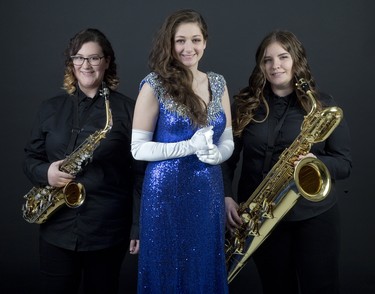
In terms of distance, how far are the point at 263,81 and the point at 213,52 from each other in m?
1.51

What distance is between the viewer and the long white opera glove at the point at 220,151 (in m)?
2.94

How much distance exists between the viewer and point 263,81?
3453mm

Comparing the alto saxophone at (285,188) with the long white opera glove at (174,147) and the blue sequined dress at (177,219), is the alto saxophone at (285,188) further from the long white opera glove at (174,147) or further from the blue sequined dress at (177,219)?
the long white opera glove at (174,147)

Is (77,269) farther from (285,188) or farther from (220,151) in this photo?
(285,188)

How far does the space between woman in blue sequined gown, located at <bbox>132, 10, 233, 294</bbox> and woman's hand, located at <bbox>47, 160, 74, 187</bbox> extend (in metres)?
0.49

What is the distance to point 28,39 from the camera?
489cm

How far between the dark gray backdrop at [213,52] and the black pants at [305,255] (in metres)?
1.39

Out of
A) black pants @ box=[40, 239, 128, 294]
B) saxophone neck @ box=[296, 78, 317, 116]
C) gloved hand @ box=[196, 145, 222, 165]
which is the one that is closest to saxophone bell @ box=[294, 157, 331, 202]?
saxophone neck @ box=[296, 78, 317, 116]

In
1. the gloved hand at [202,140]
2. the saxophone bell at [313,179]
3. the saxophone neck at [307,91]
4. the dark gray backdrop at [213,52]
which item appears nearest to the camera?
the gloved hand at [202,140]

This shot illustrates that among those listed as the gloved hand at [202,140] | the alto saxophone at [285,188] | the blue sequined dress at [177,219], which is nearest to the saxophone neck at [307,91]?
the alto saxophone at [285,188]

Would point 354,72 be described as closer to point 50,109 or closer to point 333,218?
point 333,218

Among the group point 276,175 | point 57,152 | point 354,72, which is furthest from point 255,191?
point 354,72

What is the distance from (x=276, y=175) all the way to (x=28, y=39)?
2525 millimetres

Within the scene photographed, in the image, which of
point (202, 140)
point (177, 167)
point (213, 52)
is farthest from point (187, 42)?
point (213, 52)
